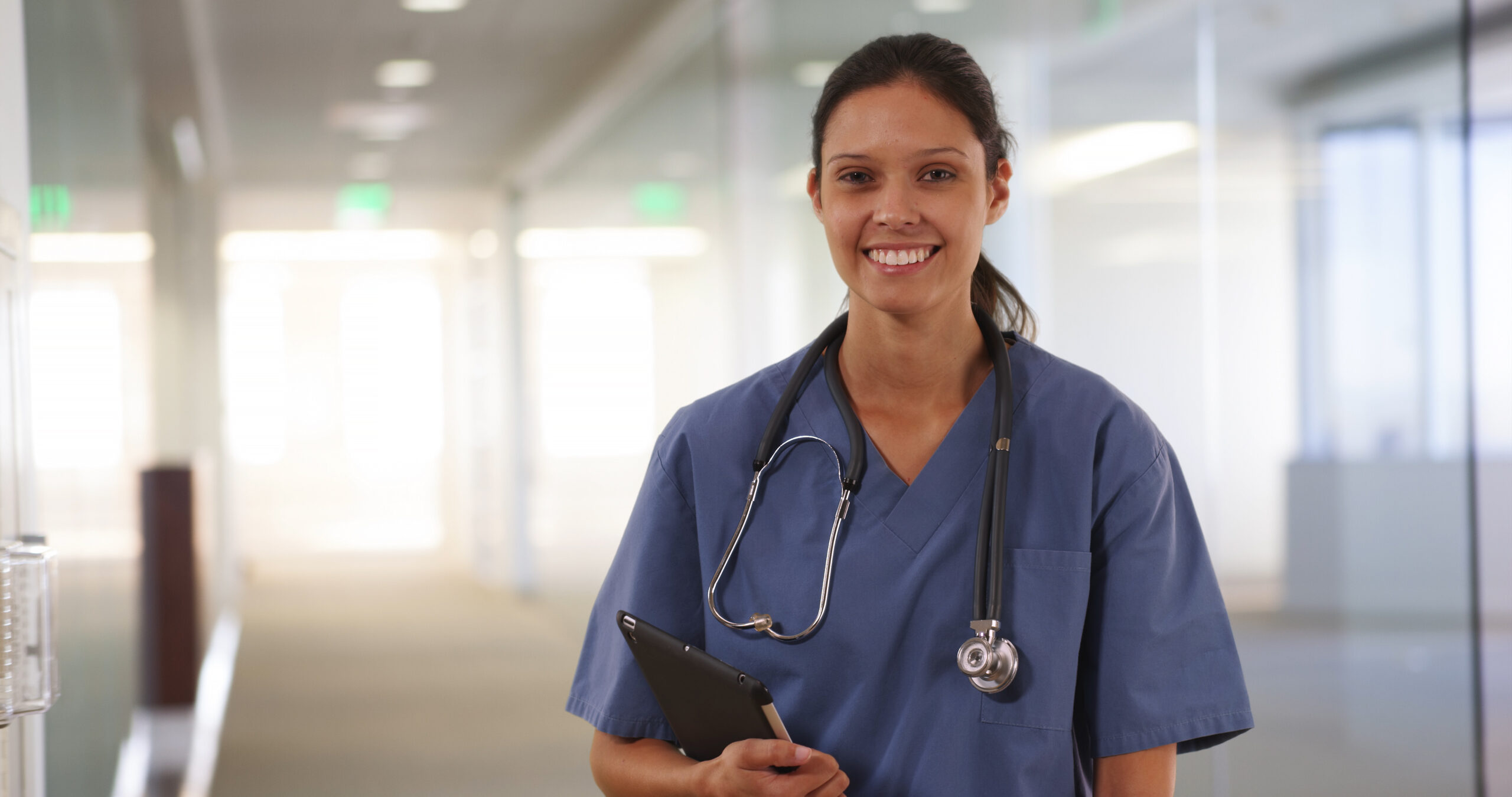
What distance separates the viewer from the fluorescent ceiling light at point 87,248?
2.62 meters

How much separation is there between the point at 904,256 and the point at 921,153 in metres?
0.10

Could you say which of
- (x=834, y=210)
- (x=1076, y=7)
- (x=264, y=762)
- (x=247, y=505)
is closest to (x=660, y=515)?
(x=834, y=210)

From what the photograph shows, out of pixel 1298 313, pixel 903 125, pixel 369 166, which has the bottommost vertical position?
pixel 1298 313

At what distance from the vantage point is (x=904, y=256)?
48.0 inches

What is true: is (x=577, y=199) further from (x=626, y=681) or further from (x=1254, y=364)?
(x=626, y=681)

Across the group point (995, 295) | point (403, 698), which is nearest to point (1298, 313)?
point (995, 295)

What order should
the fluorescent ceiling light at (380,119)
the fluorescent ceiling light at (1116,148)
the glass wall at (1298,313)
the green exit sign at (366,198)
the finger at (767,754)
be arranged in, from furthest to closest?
the green exit sign at (366,198) → the fluorescent ceiling light at (380,119) → the fluorescent ceiling light at (1116,148) → the glass wall at (1298,313) → the finger at (767,754)

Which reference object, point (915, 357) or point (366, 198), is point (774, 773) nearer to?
point (915, 357)

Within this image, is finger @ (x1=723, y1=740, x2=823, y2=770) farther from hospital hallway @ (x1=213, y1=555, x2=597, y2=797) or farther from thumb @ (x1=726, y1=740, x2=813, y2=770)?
hospital hallway @ (x1=213, y1=555, x2=597, y2=797)

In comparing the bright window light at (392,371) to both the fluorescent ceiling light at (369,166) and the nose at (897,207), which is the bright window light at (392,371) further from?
the nose at (897,207)

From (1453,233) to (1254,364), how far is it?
0.49m

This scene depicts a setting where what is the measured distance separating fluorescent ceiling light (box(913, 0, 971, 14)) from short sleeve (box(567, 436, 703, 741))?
247 cm

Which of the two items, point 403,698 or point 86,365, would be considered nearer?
point 86,365

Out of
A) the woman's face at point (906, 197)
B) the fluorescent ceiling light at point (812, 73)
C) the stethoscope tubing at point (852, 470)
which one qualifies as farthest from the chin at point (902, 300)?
the fluorescent ceiling light at point (812, 73)
